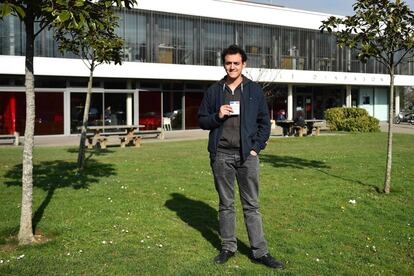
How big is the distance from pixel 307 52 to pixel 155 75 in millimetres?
13981

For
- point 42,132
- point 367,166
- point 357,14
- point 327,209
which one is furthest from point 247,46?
point 327,209

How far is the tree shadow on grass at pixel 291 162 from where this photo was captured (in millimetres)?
12081

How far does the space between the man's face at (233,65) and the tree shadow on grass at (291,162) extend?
7.38 m

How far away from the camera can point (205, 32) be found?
3150 centimetres

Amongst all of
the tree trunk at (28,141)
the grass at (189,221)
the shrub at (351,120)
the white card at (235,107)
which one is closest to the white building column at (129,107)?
the shrub at (351,120)

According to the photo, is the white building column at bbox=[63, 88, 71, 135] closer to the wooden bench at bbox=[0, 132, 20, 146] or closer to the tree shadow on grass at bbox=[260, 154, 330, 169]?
the wooden bench at bbox=[0, 132, 20, 146]

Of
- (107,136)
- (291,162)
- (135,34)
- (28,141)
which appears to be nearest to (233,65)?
(28,141)

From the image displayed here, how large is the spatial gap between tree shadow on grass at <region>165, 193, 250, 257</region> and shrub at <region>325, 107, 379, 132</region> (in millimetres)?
20539

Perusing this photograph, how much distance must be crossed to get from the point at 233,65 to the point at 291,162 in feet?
27.9

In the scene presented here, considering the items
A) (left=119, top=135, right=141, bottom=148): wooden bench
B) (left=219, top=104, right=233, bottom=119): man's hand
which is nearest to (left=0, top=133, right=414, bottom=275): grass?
(left=219, top=104, right=233, bottom=119): man's hand

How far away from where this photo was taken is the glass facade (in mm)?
25094

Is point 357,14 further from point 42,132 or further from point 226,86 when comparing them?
point 42,132

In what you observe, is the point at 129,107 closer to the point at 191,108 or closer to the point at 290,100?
the point at 191,108

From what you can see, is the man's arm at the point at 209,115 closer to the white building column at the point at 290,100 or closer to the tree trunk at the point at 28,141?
the tree trunk at the point at 28,141
